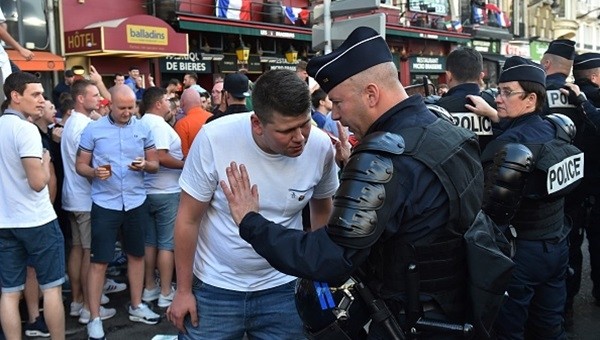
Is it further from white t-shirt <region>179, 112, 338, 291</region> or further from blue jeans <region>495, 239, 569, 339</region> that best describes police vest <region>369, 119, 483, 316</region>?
blue jeans <region>495, 239, 569, 339</region>

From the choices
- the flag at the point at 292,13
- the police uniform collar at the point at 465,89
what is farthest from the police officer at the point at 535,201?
the flag at the point at 292,13

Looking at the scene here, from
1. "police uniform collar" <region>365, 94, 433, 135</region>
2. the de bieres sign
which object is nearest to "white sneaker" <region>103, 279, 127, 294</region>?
"police uniform collar" <region>365, 94, 433, 135</region>

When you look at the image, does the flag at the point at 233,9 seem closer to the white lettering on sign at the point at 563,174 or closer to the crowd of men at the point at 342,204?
the crowd of men at the point at 342,204

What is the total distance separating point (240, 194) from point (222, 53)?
14.4 metres

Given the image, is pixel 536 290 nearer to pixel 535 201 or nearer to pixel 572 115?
pixel 535 201

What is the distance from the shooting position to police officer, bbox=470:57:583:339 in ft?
11.7

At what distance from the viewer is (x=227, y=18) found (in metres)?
15.7

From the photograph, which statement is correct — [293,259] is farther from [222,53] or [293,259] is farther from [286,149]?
[222,53]

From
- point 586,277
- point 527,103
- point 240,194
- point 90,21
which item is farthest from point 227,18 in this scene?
point 240,194

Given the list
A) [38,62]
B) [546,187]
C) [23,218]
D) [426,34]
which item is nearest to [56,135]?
[23,218]

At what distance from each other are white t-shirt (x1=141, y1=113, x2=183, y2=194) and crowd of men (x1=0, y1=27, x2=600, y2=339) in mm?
444

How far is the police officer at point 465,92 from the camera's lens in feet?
14.3

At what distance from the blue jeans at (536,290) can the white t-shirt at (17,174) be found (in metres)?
3.09

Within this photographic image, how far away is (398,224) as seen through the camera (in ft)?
7.09
